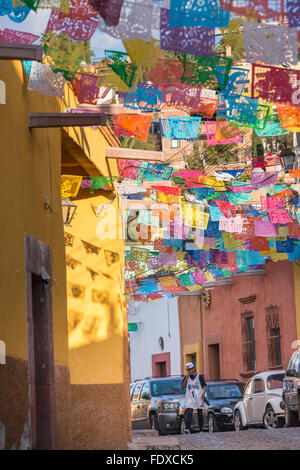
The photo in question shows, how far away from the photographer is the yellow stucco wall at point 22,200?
1000 centimetres

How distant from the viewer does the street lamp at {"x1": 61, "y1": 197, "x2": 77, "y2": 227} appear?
50.8 ft

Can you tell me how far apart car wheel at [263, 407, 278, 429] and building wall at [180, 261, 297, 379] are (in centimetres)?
619

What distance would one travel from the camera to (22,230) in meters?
10.8

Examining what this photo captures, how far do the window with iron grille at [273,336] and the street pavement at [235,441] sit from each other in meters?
9.64

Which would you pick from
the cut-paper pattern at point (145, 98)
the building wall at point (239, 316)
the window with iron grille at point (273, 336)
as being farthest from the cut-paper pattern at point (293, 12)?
the window with iron grille at point (273, 336)

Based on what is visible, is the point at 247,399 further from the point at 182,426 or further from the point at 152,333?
the point at 152,333

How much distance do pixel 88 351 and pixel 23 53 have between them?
7.53m

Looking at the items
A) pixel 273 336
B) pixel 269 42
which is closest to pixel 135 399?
pixel 273 336

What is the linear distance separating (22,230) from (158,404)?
46.6 feet

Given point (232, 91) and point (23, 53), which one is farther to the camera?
point (232, 91)

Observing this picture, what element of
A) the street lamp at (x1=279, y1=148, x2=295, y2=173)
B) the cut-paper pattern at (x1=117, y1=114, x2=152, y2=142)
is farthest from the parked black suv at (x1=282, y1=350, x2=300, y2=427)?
the cut-paper pattern at (x1=117, y1=114, x2=152, y2=142)

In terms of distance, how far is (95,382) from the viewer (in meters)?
16.3
